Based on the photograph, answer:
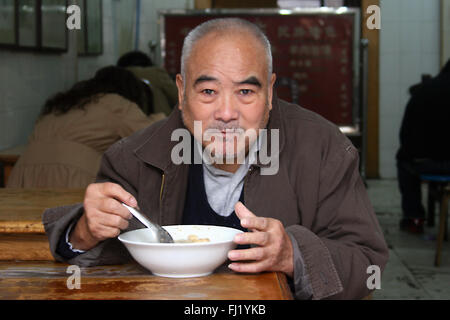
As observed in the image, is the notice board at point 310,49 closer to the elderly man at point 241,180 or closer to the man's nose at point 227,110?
the elderly man at point 241,180

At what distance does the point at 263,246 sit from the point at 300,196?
1.18 ft

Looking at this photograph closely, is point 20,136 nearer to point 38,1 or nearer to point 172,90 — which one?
point 38,1

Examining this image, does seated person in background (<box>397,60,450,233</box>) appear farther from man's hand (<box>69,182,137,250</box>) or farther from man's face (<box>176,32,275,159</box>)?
man's hand (<box>69,182,137,250</box>)

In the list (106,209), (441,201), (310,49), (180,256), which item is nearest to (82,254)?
(106,209)

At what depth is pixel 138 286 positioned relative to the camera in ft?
4.36

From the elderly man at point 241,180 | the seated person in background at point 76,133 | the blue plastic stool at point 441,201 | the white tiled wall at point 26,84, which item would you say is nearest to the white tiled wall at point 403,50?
the blue plastic stool at point 441,201

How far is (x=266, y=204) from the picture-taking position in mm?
1653

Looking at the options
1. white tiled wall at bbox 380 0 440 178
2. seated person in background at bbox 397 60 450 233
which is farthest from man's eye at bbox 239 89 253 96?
white tiled wall at bbox 380 0 440 178

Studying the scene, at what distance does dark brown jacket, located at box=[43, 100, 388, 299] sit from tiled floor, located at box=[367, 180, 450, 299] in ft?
7.85

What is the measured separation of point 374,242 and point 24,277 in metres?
0.81

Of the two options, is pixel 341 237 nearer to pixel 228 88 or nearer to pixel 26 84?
pixel 228 88

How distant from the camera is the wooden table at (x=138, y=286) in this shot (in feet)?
4.14

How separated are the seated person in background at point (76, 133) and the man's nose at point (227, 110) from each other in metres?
2.05
